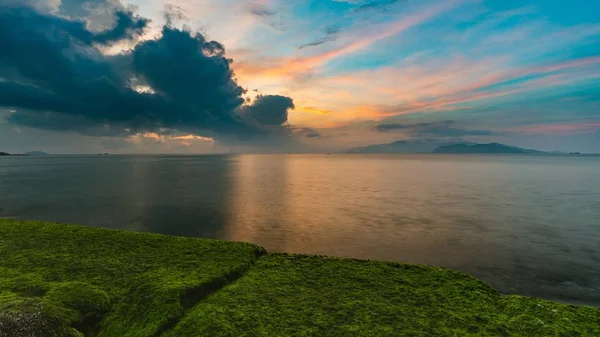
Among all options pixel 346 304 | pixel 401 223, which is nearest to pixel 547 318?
pixel 346 304

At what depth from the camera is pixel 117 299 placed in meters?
7.59

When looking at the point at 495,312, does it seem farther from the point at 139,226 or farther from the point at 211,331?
the point at 139,226

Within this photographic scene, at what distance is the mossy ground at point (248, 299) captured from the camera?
21.3ft

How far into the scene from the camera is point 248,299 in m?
7.67

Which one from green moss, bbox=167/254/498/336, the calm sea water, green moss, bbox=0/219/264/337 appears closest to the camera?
green moss, bbox=167/254/498/336

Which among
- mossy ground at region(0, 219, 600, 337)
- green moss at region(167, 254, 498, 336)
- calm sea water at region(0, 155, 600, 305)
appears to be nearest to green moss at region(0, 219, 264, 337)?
mossy ground at region(0, 219, 600, 337)

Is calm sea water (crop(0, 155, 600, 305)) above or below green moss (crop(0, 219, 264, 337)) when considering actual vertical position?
below

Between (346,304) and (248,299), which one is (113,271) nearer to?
(248,299)

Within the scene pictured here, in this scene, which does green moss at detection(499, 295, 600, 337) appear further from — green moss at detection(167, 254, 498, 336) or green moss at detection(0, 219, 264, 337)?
green moss at detection(0, 219, 264, 337)

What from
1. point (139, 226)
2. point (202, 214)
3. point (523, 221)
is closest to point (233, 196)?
point (202, 214)

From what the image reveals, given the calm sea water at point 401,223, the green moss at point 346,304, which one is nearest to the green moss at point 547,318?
the green moss at point 346,304

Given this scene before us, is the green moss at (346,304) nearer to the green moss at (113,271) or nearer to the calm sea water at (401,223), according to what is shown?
the green moss at (113,271)

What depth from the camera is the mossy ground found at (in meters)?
6.48

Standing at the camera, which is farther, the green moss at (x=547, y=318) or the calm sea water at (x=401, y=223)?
the calm sea water at (x=401, y=223)
